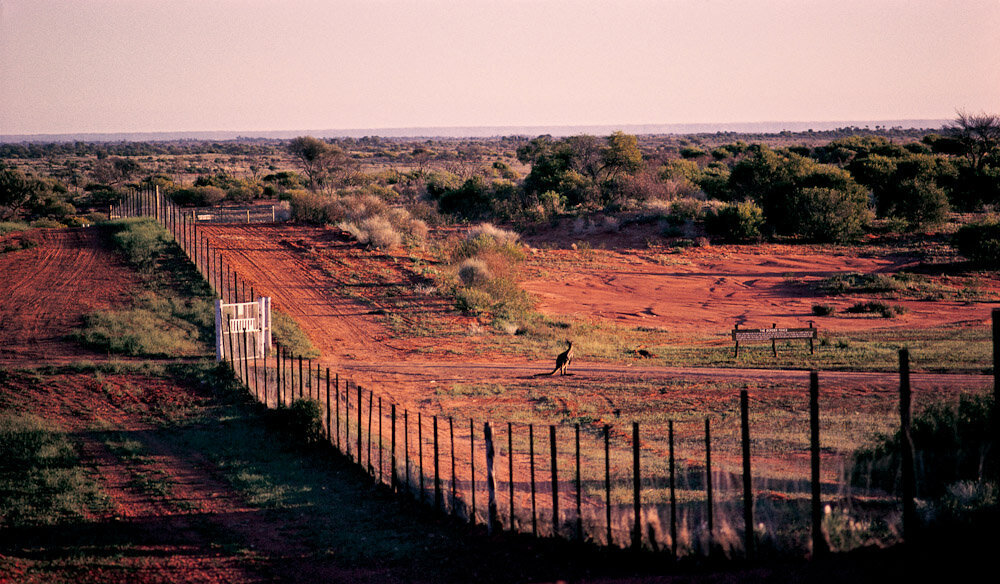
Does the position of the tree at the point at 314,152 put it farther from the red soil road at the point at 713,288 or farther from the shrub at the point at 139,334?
the shrub at the point at 139,334

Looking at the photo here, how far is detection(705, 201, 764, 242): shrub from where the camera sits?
4106 centimetres

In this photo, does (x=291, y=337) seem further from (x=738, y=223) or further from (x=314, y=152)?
(x=314, y=152)

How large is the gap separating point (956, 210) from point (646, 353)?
114 feet

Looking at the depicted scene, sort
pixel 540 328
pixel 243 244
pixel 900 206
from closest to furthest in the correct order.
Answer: pixel 540 328 → pixel 243 244 → pixel 900 206

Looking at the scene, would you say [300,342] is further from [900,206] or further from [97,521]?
[900,206]

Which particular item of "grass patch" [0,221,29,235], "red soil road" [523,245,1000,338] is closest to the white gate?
"red soil road" [523,245,1000,338]

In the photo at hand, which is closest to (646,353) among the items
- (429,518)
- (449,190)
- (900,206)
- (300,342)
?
(300,342)

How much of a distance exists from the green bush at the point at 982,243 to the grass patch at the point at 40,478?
3270 cm

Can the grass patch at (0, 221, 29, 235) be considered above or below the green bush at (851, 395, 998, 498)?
above

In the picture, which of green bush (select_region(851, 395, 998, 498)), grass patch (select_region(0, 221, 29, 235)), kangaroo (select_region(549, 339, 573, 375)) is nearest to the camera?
green bush (select_region(851, 395, 998, 498))

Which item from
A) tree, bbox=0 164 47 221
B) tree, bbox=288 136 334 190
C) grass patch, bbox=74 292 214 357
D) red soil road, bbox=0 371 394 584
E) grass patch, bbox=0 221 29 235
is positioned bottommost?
red soil road, bbox=0 371 394 584

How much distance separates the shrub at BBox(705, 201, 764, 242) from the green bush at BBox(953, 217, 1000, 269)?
9.53 metres

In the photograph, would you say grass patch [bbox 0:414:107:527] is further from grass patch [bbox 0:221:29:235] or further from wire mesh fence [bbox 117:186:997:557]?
grass patch [bbox 0:221:29:235]

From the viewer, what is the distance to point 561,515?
366 inches
